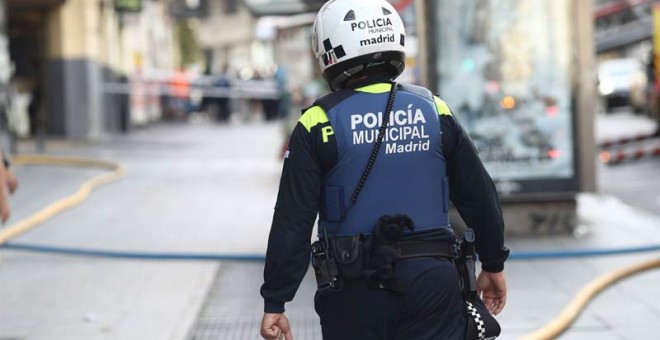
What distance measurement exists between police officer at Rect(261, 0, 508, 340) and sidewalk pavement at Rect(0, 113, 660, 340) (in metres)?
2.98

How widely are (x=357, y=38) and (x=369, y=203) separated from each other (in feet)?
1.69

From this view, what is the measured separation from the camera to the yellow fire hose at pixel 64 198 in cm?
1047

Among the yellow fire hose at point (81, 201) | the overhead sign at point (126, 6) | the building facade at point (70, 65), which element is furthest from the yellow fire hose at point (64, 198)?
the overhead sign at point (126, 6)

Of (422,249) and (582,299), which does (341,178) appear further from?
(582,299)

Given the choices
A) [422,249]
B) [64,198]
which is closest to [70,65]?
[64,198]

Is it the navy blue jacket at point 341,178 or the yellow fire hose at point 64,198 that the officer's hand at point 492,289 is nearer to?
the navy blue jacket at point 341,178

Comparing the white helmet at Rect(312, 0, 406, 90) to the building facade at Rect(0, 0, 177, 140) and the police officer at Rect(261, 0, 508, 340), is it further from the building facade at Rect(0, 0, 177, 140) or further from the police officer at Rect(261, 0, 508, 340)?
the building facade at Rect(0, 0, 177, 140)

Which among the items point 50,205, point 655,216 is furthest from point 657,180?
point 50,205

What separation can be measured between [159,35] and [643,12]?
770 inches

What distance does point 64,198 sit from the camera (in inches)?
523

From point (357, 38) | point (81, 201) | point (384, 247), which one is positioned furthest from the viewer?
point (81, 201)

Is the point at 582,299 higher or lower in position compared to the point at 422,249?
lower

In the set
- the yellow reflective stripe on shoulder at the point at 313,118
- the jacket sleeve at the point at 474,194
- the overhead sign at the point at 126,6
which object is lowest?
the jacket sleeve at the point at 474,194

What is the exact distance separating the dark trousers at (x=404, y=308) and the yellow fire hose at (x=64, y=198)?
22.1 ft
